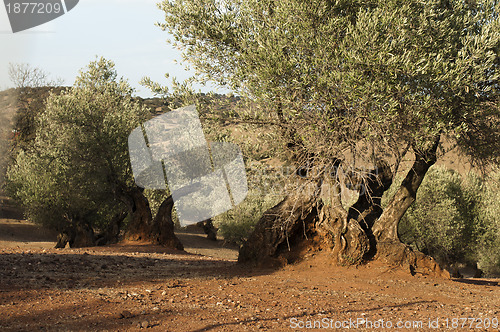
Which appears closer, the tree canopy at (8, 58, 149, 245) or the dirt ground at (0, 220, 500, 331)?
the dirt ground at (0, 220, 500, 331)

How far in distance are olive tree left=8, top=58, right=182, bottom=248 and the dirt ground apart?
7.95 m

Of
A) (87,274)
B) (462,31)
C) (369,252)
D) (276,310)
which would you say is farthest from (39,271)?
(462,31)

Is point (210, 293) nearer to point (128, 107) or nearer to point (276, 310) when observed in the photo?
point (276, 310)

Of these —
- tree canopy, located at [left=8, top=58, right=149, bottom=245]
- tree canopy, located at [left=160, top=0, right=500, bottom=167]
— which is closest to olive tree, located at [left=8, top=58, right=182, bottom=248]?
tree canopy, located at [left=8, top=58, right=149, bottom=245]

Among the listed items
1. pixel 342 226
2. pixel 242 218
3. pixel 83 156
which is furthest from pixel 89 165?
pixel 242 218

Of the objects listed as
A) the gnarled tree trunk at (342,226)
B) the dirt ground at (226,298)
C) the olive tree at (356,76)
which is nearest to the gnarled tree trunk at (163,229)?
the dirt ground at (226,298)

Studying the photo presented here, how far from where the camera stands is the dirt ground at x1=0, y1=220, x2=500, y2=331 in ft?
23.4

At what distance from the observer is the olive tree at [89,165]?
21.5 m

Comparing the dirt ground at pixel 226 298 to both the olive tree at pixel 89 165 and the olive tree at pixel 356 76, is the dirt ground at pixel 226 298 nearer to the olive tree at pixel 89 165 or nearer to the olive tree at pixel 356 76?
the olive tree at pixel 356 76

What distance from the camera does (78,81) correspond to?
26.9m

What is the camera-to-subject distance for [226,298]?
899 centimetres

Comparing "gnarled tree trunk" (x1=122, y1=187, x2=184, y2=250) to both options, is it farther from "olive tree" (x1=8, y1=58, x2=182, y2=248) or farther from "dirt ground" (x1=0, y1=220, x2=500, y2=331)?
"dirt ground" (x1=0, y1=220, x2=500, y2=331)

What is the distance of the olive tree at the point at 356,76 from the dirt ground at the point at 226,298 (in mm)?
1721

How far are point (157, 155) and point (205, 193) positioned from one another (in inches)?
338
